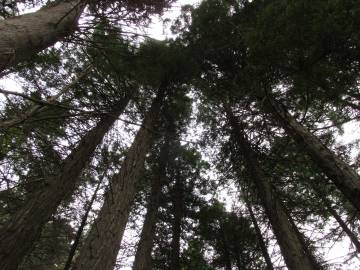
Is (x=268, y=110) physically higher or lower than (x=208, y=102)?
lower

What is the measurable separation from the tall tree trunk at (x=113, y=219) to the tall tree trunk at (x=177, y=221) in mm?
4850

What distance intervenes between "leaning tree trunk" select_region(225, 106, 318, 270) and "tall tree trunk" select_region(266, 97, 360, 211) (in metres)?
1.61

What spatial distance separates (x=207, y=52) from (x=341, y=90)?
3.89 metres

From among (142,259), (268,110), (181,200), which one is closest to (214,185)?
(181,200)

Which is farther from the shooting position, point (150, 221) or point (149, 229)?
point (150, 221)

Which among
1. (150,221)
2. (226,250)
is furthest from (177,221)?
(226,250)

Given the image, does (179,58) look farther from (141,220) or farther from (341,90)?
(141,220)

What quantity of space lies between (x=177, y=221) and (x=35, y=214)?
6.61m

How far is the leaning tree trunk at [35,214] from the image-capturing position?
391 centimetres

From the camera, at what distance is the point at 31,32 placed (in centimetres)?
321

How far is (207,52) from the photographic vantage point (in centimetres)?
829

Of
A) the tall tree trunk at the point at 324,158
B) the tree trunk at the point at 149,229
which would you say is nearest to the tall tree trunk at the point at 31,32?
the tall tree trunk at the point at 324,158

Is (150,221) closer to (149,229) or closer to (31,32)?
(149,229)

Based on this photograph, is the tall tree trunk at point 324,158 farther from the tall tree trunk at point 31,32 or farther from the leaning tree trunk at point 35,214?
the tall tree trunk at point 31,32
